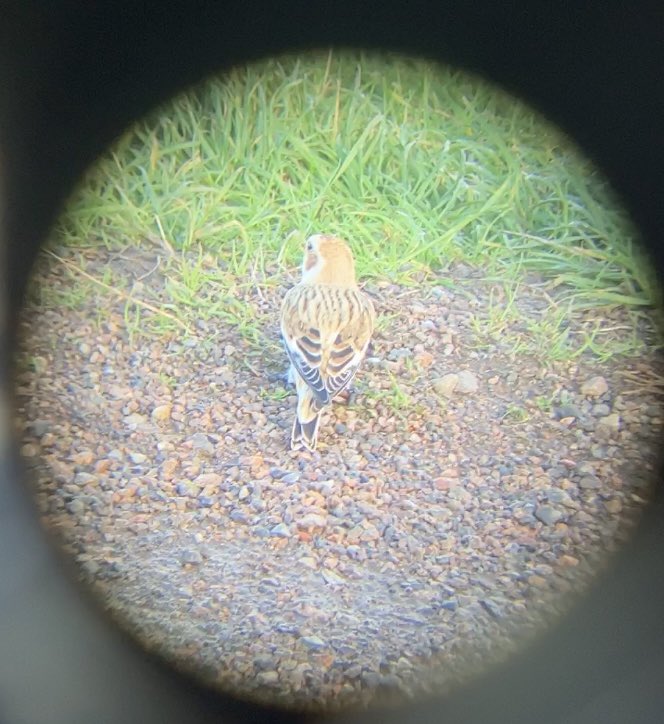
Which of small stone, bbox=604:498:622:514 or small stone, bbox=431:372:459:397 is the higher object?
small stone, bbox=431:372:459:397

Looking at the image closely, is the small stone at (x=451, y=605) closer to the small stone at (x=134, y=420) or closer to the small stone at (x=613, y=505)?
the small stone at (x=613, y=505)

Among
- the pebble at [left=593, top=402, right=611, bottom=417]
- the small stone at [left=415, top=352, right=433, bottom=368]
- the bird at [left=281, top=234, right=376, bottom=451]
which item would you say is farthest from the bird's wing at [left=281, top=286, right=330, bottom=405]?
the pebble at [left=593, top=402, right=611, bottom=417]

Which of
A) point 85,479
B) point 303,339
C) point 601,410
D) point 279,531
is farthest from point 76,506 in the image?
point 601,410

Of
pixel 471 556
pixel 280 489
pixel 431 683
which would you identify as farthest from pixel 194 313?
pixel 431 683

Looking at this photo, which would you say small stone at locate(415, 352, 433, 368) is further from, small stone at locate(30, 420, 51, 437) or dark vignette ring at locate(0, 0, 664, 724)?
small stone at locate(30, 420, 51, 437)

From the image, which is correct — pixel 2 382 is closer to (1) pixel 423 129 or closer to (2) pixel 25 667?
(2) pixel 25 667

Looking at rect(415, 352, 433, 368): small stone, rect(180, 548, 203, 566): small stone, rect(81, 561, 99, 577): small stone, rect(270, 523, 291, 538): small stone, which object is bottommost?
rect(81, 561, 99, 577): small stone
